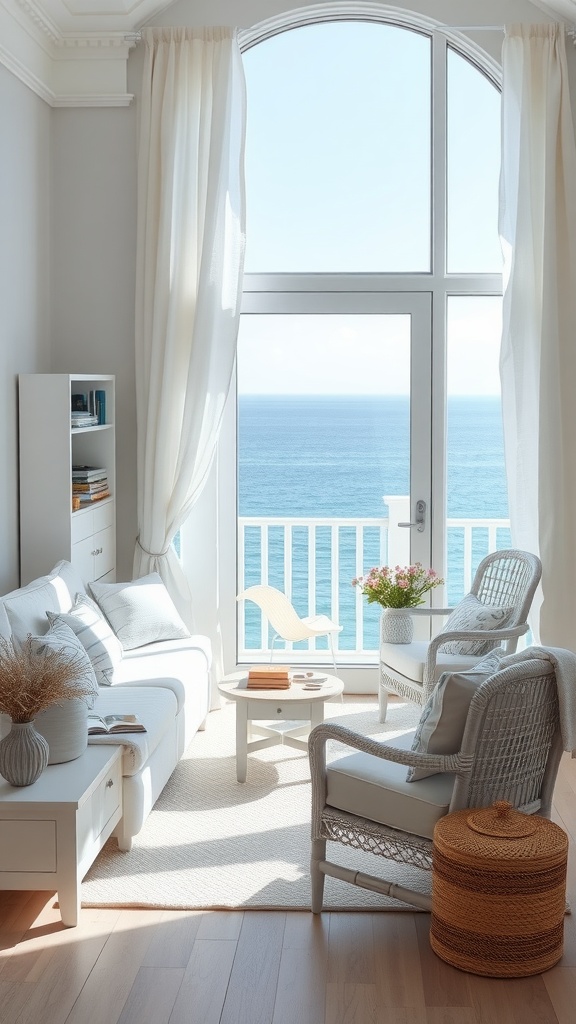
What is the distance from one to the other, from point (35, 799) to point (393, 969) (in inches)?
43.9

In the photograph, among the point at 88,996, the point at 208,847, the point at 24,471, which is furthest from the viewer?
the point at 24,471

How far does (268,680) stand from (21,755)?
4.67 feet

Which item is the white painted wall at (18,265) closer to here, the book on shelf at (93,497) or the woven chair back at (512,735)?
the book on shelf at (93,497)

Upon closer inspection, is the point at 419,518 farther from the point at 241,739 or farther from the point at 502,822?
the point at 502,822

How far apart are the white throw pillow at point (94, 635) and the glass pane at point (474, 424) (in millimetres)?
2134

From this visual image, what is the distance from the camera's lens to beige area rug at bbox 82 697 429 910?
3.29m

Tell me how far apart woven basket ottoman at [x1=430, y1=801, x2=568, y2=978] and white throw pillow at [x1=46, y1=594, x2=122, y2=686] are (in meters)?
1.80

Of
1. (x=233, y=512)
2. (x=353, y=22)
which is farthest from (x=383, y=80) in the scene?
(x=233, y=512)

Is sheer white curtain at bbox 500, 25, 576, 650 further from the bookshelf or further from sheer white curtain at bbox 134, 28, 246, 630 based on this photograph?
the bookshelf

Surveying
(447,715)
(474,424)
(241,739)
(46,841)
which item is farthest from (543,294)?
(46,841)

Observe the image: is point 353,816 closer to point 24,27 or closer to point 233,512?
point 233,512

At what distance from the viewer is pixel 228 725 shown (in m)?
5.18

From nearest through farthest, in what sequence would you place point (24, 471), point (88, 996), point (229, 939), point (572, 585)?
point (88, 996)
point (229, 939)
point (24, 471)
point (572, 585)

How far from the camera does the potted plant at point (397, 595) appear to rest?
16.6 feet
